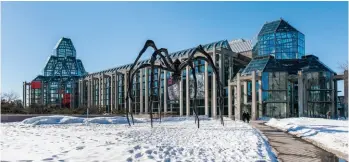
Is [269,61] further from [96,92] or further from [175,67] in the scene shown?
[96,92]

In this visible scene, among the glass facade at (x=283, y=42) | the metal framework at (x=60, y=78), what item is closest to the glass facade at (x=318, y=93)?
the glass facade at (x=283, y=42)

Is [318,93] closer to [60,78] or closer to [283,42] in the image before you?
[283,42]

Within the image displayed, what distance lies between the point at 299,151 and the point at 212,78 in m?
47.0

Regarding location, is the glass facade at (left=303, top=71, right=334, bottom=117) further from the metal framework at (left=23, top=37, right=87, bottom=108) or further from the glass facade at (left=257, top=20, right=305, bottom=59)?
the metal framework at (left=23, top=37, right=87, bottom=108)

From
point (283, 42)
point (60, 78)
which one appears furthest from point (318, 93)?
point (60, 78)

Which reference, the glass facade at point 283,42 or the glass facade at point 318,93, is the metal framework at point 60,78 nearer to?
the glass facade at point 283,42

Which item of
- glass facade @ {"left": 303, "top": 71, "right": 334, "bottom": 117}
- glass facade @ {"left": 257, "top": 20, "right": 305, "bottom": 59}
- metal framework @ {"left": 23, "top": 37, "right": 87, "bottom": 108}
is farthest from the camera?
metal framework @ {"left": 23, "top": 37, "right": 87, "bottom": 108}

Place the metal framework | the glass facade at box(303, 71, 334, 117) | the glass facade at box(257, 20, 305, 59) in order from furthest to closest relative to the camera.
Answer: the metal framework → the glass facade at box(257, 20, 305, 59) → the glass facade at box(303, 71, 334, 117)

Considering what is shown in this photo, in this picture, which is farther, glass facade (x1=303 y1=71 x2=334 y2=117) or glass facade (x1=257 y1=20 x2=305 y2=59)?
glass facade (x1=257 y1=20 x2=305 y2=59)

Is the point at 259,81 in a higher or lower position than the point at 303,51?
lower

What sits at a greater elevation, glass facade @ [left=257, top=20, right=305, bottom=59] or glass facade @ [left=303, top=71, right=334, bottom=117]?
glass facade @ [left=257, top=20, right=305, bottom=59]

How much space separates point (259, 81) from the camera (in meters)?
45.9

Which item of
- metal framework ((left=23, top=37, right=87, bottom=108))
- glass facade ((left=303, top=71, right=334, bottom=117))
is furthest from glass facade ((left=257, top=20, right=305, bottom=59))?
metal framework ((left=23, top=37, right=87, bottom=108))

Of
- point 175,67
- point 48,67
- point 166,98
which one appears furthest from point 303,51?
point 48,67
